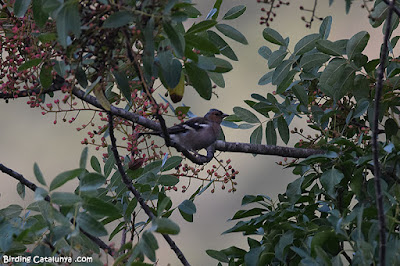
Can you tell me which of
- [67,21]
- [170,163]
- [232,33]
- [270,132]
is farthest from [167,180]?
[67,21]

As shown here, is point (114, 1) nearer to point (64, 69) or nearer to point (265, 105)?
point (64, 69)

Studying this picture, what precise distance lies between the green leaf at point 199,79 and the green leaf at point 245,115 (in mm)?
1128

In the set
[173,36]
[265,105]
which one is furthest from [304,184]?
[173,36]

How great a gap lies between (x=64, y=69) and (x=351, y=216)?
1.23 m

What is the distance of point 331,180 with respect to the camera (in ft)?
8.64

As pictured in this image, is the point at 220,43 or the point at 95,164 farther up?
the point at 220,43

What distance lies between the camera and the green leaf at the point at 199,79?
8.20 feet

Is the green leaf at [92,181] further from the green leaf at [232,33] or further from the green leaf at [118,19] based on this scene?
the green leaf at [232,33]

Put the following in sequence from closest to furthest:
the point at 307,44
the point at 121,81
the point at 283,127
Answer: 1. the point at 121,81
2. the point at 307,44
3. the point at 283,127

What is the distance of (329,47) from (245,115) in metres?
0.77

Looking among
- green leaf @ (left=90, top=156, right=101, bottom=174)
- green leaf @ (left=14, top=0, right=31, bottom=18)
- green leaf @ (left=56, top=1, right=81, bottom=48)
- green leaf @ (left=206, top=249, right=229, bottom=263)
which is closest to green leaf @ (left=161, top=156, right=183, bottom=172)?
green leaf @ (left=90, top=156, right=101, bottom=174)

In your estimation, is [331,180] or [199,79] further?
[331,180]

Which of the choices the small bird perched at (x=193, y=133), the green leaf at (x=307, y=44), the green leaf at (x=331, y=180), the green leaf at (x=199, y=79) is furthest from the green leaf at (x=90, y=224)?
the small bird perched at (x=193, y=133)

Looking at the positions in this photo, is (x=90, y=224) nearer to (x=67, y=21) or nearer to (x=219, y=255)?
(x=67, y=21)
